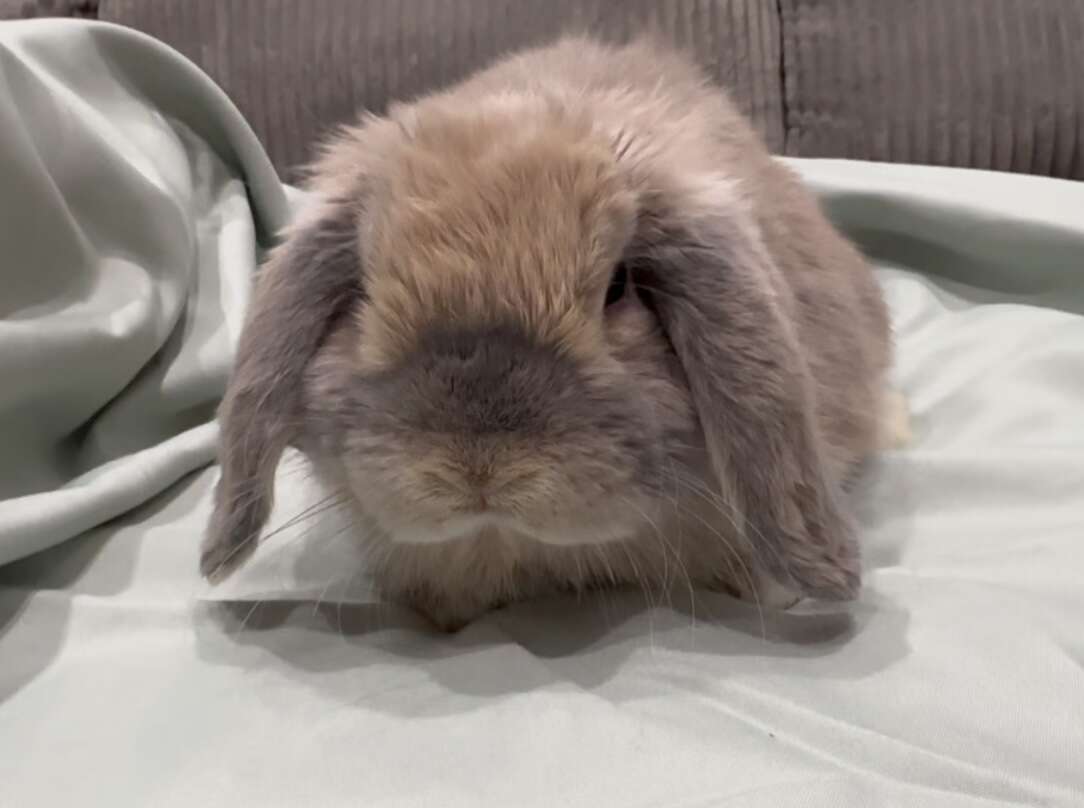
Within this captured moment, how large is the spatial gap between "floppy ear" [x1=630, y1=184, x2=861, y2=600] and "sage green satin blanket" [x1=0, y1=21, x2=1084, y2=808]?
10 cm

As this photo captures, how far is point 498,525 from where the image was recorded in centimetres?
75

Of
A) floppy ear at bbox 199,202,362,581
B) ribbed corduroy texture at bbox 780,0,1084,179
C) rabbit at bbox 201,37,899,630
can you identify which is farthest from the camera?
ribbed corduroy texture at bbox 780,0,1084,179

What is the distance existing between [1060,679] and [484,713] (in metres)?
0.43

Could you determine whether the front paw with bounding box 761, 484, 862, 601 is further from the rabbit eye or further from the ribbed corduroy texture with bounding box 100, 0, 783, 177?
the ribbed corduroy texture with bounding box 100, 0, 783, 177

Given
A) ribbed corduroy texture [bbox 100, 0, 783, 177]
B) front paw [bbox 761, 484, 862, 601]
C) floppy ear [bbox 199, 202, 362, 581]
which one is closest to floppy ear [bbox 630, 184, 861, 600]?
front paw [bbox 761, 484, 862, 601]

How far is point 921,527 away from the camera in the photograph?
1021 millimetres

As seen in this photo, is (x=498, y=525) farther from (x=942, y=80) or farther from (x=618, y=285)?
(x=942, y=80)

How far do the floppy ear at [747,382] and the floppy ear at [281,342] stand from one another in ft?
0.78

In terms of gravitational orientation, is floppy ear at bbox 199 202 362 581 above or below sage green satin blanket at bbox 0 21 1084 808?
above

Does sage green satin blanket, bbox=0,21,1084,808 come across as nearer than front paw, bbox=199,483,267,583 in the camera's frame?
Yes

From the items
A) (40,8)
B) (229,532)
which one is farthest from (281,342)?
(40,8)

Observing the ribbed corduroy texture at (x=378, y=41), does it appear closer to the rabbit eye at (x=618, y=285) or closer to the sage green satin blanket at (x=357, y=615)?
the sage green satin blanket at (x=357, y=615)

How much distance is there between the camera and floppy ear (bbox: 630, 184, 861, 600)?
30.6 inches

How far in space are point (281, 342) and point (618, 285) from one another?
27cm
